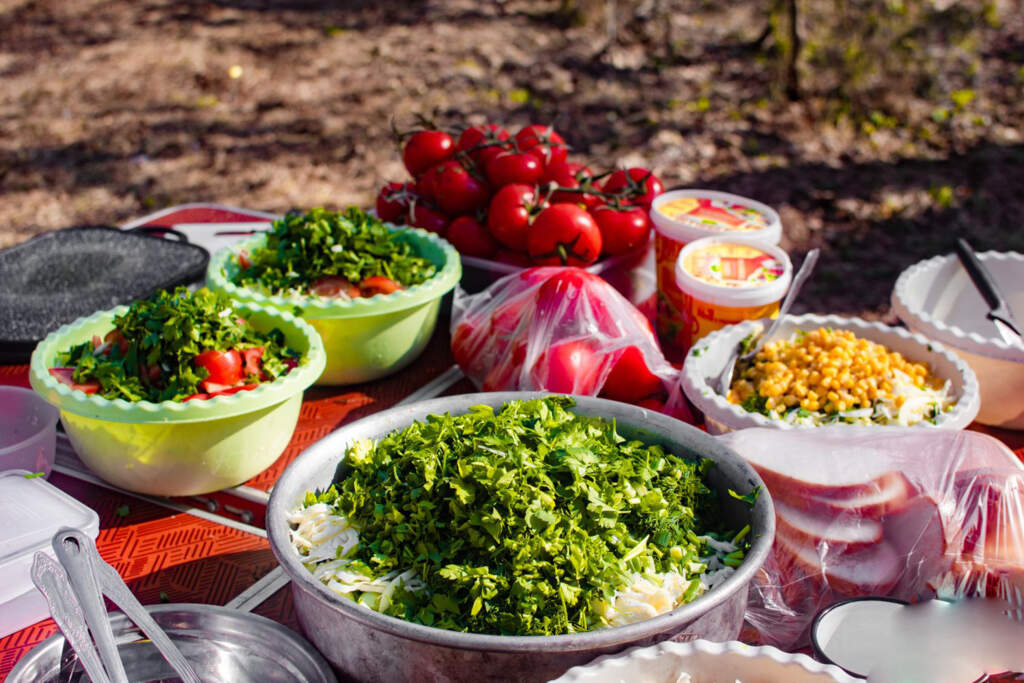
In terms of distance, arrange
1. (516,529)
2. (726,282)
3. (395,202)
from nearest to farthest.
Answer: (516,529), (726,282), (395,202)

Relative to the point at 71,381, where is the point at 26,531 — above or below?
below

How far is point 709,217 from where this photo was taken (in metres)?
2.23

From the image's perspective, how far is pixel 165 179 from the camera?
20.3 feet

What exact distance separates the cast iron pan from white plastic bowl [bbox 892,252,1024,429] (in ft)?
5.90

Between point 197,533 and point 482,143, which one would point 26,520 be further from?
point 482,143

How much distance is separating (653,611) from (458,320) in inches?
44.3

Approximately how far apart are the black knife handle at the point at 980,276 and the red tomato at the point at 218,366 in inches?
62.4

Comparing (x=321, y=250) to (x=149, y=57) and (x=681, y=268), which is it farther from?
(x=149, y=57)

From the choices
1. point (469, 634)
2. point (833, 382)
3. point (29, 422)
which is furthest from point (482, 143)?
point (469, 634)

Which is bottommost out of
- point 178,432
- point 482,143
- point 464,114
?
point 464,114

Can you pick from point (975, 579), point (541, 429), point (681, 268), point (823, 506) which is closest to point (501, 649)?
point (541, 429)

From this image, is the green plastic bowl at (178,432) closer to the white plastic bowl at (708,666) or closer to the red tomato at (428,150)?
the white plastic bowl at (708,666)

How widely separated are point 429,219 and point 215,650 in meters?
1.47

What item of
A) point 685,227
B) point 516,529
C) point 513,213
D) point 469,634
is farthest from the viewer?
point 513,213
